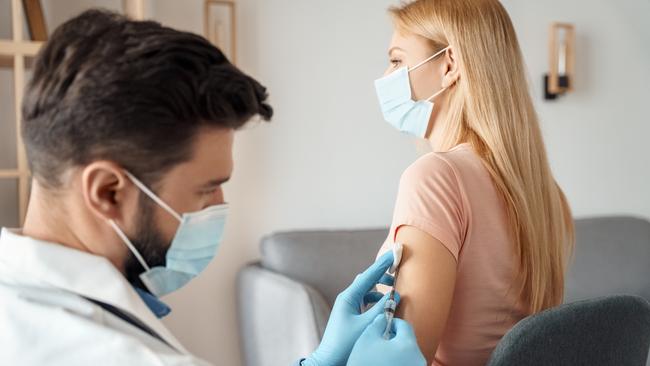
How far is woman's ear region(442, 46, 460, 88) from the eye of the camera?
1307mm

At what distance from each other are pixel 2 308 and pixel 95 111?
0.78ft

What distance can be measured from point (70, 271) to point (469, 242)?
2.09 feet

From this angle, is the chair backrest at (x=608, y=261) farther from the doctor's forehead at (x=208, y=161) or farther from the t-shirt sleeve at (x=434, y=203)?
the doctor's forehead at (x=208, y=161)

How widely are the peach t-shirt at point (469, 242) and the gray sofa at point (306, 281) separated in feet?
3.42

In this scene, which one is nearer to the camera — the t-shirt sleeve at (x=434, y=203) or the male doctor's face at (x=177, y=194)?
the male doctor's face at (x=177, y=194)

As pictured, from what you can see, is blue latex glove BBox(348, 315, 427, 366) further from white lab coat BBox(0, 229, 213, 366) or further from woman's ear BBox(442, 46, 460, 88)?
woman's ear BBox(442, 46, 460, 88)

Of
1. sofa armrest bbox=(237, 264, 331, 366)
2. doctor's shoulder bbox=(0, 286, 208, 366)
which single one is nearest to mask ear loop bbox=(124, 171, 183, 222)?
doctor's shoulder bbox=(0, 286, 208, 366)

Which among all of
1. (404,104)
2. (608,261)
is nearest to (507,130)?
(404,104)

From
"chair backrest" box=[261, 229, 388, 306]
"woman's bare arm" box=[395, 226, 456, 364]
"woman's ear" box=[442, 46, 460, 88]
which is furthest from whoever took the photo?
"chair backrest" box=[261, 229, 388, 306]

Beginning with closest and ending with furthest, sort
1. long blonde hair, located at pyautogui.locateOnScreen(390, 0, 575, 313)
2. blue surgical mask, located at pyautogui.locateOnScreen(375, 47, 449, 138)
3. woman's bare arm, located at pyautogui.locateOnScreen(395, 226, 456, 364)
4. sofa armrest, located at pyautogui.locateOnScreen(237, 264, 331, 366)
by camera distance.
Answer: woman's bare arm, located at pyautogui.locateOnScreen(395, 226, 456, 364) → long blonde hair, located at pyautogui.locateOnScreen(390, 0, 575, 313) → blue surgical mask, located at pyautogui.locateOnScreen(375, 47, 449, 138) → sofa armrest, located at pyautogui.locateOnScreen(237, 264, 331, 366)

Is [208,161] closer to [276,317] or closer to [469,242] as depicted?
[469,242]

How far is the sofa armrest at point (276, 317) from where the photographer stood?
86.3 inches

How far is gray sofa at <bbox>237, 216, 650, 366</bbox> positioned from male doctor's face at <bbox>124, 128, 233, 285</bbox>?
131 cm

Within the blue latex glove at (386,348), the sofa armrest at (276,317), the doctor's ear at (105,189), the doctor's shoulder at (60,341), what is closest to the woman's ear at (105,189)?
the doctor's ear at (105,189)
